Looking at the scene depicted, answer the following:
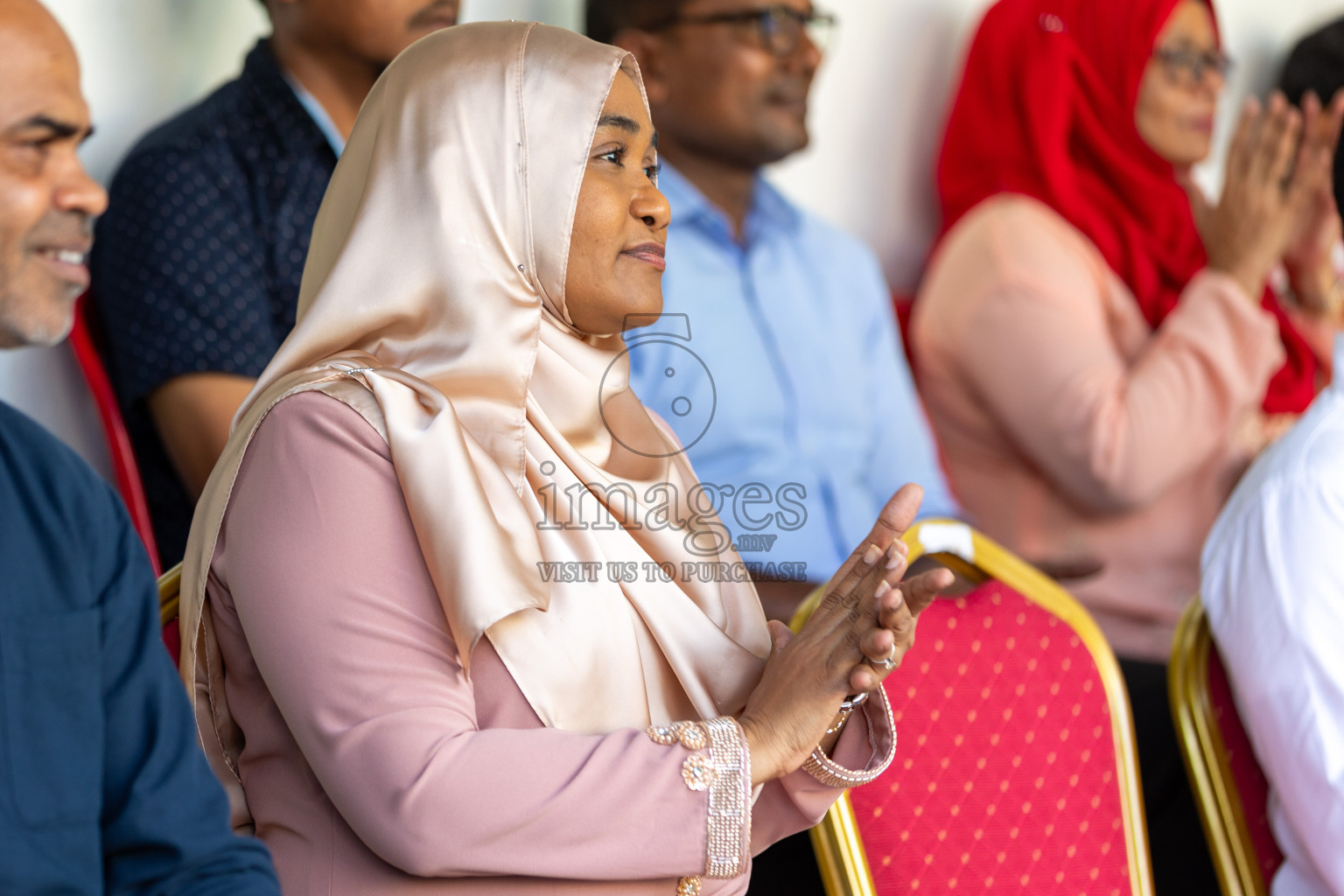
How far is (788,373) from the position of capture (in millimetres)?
2023

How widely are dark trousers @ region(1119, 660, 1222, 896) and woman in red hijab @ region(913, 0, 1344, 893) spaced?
20 mm

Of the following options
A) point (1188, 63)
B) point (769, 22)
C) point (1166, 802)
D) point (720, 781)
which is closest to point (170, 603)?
point (720, 781)

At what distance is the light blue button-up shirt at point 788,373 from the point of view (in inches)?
74.0

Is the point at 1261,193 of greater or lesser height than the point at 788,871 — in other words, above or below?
above

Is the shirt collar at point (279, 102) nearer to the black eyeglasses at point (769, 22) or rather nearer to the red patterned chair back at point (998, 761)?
the black eyeglasses at point (769, 22)

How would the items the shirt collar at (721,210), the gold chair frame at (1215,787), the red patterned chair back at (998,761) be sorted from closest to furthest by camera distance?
1. the red patterned chair back at (998,761)
2. the gold chair frame at (1215,787)
3. the shirt collar at (721,210)

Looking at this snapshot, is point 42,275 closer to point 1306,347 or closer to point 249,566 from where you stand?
point 249,566

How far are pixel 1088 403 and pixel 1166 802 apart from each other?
651 mm

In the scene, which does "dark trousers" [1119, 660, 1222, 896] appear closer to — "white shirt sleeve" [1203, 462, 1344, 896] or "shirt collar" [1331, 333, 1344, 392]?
"white shirt sleeve" [1203, 462, 1344, 896]

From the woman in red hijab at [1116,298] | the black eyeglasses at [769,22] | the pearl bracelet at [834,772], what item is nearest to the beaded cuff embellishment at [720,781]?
the pearl bracelet at [834,772]

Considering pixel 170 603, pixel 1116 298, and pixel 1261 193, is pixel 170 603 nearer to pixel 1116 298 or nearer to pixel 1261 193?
pixel 1116 298

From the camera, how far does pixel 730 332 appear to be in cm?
200

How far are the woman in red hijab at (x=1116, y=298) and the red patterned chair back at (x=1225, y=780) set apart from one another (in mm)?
421

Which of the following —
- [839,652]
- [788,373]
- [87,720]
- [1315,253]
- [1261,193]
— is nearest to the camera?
[87,720]
